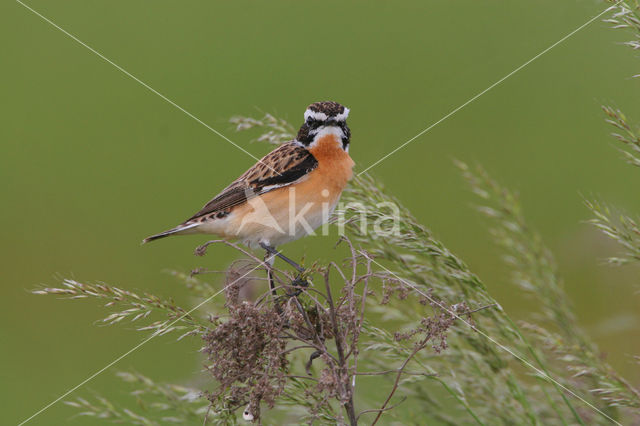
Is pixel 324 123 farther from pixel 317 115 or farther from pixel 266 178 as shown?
pixel 266 178

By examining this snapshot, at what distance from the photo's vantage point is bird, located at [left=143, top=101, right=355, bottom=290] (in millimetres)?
3871

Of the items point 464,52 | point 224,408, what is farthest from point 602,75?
point 224,408

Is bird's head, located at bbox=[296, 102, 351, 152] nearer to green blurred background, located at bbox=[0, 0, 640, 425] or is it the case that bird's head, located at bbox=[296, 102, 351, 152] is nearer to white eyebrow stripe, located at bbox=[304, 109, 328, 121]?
white eyebrow stripe, located at bbox=[304, 109, 328, 121]

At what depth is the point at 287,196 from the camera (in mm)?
3920

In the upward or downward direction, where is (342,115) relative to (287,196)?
upward

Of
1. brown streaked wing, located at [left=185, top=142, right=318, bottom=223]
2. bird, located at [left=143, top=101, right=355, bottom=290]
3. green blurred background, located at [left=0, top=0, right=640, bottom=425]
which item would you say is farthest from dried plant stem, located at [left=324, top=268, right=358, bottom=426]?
green blurred background, located at [left=0, top=0, right=640, bottom=425]

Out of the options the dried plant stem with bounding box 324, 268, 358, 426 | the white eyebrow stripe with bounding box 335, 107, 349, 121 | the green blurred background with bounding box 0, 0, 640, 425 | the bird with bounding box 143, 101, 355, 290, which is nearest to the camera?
the dried plant stem with bounding box 324, 268, 358, 426

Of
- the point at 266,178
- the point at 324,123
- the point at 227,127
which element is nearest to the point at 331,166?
the point at 324,123

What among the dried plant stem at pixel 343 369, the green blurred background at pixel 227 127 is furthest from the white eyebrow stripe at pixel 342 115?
the green blurred background at pixel 227 127

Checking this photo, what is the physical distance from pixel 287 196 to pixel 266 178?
6.4 inches

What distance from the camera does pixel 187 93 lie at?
11.7 m

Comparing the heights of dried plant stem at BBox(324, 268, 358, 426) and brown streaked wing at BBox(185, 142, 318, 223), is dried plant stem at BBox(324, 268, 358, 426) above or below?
below

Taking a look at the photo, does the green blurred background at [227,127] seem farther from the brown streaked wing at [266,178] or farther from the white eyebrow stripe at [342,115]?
the white eyebrow stripe at [342,115]

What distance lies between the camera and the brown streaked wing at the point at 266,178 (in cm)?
392
